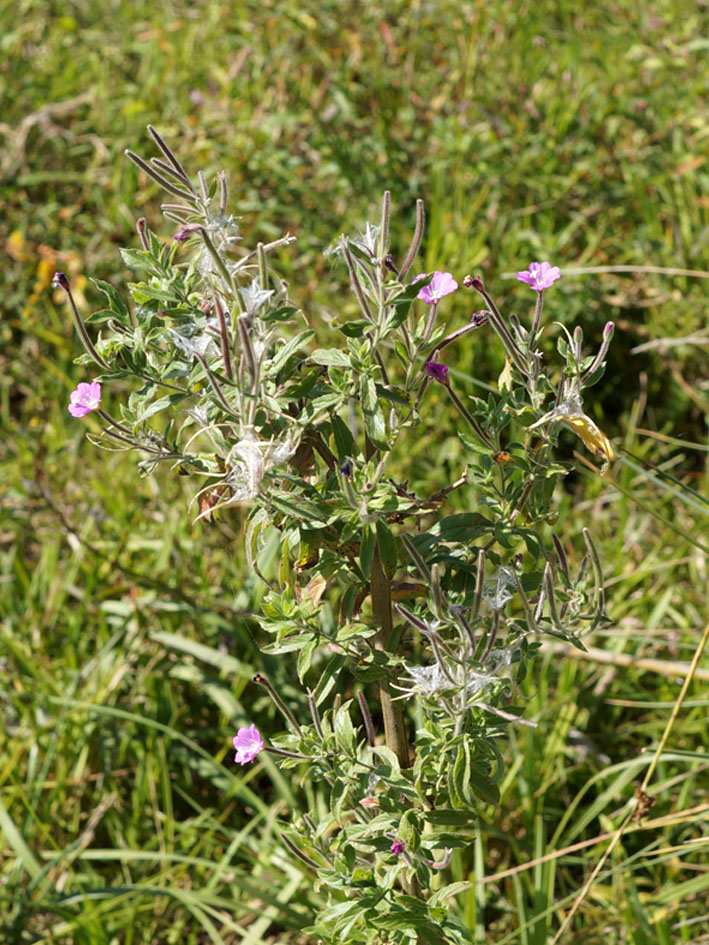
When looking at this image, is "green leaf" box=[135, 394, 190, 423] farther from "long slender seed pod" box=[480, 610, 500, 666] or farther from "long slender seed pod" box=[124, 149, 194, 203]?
"long slender seed pod" box=[480, 610, 500, 666]

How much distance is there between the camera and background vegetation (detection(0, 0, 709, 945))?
1.87m

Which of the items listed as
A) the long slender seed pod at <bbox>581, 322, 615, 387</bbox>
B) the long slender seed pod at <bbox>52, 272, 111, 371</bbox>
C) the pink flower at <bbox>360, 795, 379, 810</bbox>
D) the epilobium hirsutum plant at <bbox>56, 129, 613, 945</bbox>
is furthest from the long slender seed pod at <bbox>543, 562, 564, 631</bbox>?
the long slender seed pod at <bbox>52, 272, 111, 371</bbox>

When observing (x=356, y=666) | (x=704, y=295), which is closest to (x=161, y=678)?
(x=356, y=666)

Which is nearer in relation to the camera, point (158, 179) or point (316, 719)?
point (158, 179)

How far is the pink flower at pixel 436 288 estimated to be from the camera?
1114 mm

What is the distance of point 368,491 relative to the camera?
111 centimetres

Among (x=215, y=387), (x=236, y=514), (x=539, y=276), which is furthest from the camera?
(x=236, y=514)

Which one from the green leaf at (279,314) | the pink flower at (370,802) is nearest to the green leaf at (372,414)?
the green leaf at (279,314)

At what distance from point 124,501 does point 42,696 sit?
0.64 m

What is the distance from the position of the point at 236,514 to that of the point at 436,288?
153cm

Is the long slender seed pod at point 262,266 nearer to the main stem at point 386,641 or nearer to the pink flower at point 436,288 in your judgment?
the pink flower at point 436,288

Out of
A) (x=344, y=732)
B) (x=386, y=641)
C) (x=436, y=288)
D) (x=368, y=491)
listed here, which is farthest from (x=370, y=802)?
(x=436, y=288)

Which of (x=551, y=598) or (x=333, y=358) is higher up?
(x=333, y=358)

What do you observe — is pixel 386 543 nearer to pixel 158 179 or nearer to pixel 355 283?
pixel 355 283
